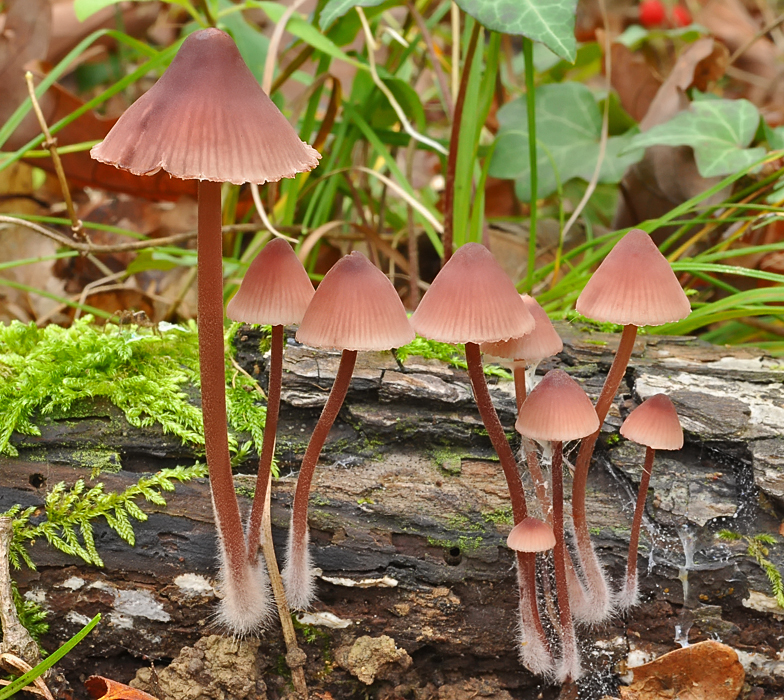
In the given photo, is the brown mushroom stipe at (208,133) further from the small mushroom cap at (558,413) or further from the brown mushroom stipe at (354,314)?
the small mushroom cap at (558,413)

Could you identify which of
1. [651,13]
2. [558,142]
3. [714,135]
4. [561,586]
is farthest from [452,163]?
[651,13]

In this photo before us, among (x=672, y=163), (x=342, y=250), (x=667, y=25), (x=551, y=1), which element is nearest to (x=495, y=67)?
(x=551, y=1)

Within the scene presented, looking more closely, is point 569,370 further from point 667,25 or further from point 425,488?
point 667,25

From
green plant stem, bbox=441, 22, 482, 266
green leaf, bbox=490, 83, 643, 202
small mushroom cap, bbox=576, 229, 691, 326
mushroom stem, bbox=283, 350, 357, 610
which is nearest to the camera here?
small mushroom cap, bbox=576, 229, 691, 326

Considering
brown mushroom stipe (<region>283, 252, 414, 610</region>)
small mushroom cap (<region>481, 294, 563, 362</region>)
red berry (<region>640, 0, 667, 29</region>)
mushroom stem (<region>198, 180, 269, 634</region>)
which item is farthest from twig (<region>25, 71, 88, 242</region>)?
red berry (<region>640, 0, 667, 29</region>)

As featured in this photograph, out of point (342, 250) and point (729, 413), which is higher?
point (342, 250)

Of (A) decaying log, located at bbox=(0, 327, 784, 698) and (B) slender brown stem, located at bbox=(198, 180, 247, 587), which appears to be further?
(A) decaying log, located at bbox=(0, 327, 784, 698)

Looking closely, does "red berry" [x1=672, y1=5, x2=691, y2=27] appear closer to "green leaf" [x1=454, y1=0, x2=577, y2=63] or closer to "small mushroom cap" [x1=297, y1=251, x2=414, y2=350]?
"green leaf" [x1=454, y1=0, x2=577, y2=63]
